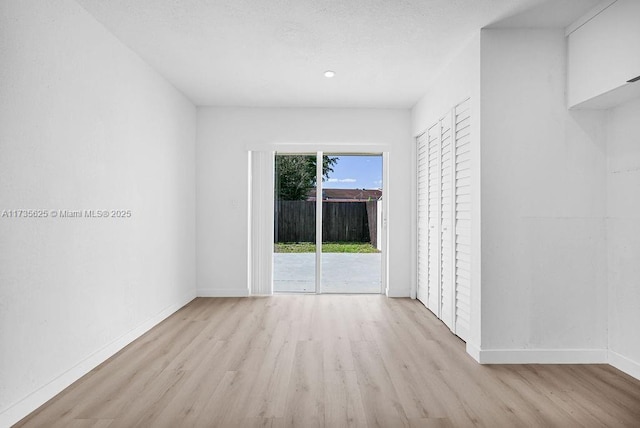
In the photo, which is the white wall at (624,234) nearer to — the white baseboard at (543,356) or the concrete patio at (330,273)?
the white baseboard at (543,356)

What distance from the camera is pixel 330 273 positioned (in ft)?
19.2

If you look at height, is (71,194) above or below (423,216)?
above

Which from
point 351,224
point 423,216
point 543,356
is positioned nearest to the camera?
point 543,356

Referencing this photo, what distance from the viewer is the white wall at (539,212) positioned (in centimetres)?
314

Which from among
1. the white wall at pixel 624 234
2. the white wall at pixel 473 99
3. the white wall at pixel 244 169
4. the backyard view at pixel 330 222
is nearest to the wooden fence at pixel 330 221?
the backyard view at pixel 330 222

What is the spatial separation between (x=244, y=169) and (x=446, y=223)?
9.42 ft

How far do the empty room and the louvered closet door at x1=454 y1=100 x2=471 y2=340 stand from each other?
0.03 m

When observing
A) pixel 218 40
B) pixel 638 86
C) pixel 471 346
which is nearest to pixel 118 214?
pixel 218 40

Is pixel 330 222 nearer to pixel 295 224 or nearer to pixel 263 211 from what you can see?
pixel 295 224

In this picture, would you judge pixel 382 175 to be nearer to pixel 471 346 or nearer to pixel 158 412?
pixel 471 346

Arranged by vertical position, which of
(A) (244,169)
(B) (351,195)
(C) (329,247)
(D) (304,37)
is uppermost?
(D) (304,37)

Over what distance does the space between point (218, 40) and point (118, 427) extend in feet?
9.74

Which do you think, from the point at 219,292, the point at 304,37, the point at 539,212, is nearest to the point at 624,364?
the point at 539,212

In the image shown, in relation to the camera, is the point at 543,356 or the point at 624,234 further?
the point at 543,356
